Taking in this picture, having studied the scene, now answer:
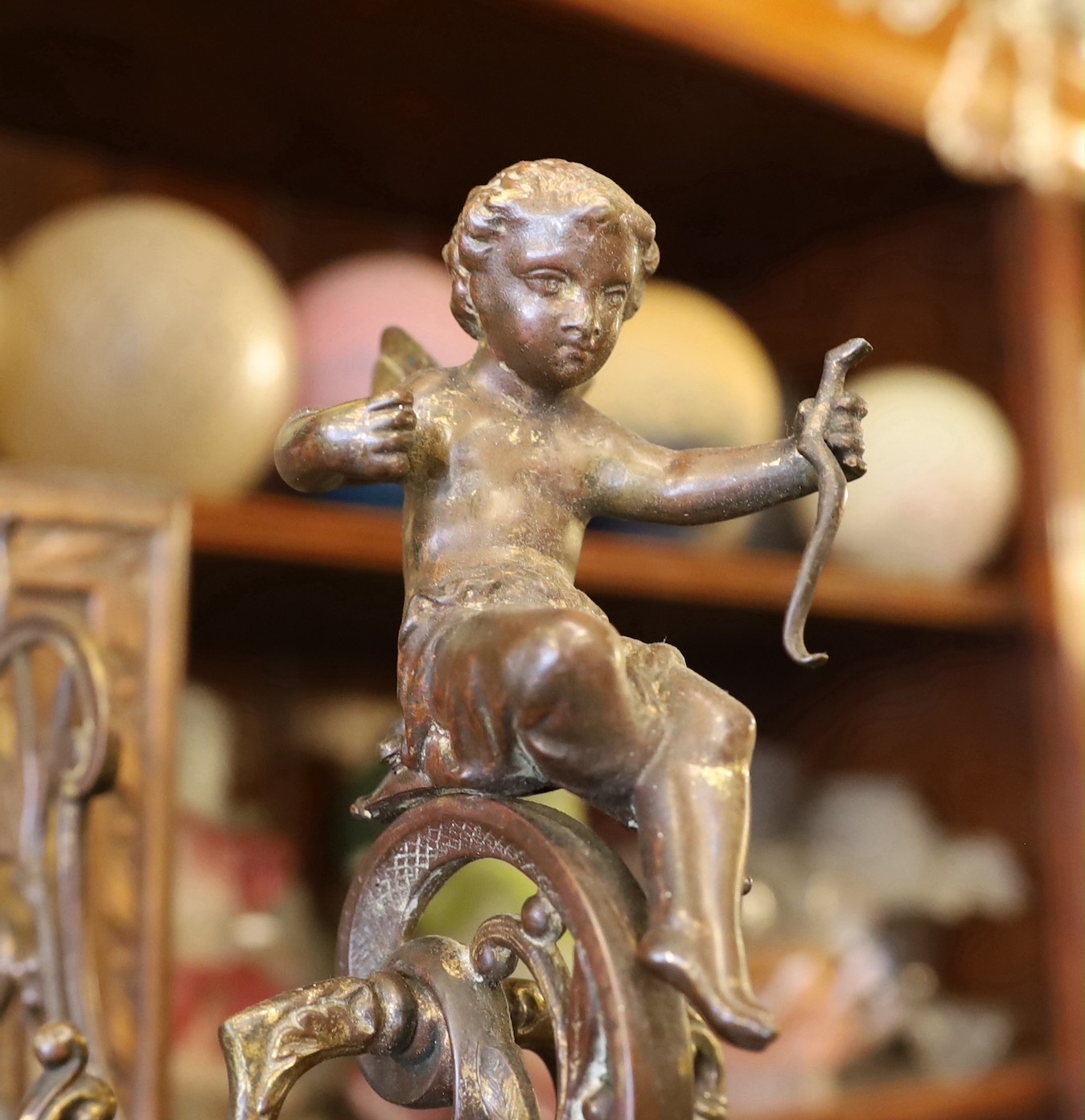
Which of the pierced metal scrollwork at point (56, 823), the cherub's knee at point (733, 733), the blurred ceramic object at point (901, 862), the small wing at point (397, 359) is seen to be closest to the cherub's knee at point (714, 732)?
the cherub's knee at point (733, 733)

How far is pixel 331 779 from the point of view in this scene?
1.15 m

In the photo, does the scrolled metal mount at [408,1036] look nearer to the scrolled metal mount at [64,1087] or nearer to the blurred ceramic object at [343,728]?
the scrolled metal mount at [64,1087]

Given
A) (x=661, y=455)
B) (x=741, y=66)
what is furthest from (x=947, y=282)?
(x=661, y=455)

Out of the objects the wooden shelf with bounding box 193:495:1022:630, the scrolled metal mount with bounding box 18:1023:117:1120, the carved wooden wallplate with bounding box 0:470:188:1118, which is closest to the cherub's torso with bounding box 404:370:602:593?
the scrolled metal mount with bounding box 18:1023:117:1120

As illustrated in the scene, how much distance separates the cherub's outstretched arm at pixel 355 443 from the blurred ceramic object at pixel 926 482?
85 centimetres

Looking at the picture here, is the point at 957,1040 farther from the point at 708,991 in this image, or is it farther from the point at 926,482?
the point at 708,991

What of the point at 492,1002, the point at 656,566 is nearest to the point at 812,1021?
the point at 656,566

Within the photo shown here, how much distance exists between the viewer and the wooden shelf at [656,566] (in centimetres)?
82

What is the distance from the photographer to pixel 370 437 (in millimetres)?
259

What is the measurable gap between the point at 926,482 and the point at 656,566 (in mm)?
268

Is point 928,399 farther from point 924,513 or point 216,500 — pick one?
point 216,500

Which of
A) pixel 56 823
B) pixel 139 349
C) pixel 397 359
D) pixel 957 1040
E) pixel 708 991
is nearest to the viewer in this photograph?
pixel 708 991

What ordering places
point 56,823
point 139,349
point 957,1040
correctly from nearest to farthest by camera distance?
point 56,823 → point 139,349 → point 957,1040

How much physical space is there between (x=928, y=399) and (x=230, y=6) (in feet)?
1.92
